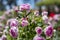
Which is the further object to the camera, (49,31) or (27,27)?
(27,27)

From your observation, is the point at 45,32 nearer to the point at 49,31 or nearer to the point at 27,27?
the point at 49,31

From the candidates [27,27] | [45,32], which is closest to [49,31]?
[45,32]

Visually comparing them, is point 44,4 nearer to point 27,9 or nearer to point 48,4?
point 48,4

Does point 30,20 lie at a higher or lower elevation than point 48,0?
higher

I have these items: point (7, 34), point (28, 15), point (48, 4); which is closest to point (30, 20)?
point (28, 15)

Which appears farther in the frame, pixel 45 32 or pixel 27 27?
pixel 27 27

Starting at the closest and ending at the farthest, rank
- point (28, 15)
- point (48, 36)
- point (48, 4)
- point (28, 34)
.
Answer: point (48, 36) → point (28, 34) → point (28, 15) → point (48, 4)

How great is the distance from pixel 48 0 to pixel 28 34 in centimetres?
1544

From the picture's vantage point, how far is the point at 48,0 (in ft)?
56.2

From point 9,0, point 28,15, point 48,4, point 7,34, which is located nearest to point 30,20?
point 28,15

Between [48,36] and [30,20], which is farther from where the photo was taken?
[30,20]

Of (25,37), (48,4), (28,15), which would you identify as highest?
(28,15)

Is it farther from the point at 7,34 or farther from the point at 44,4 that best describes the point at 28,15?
the point at 44,4

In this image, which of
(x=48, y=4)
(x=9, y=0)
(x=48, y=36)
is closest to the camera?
(x=48, y=36)
